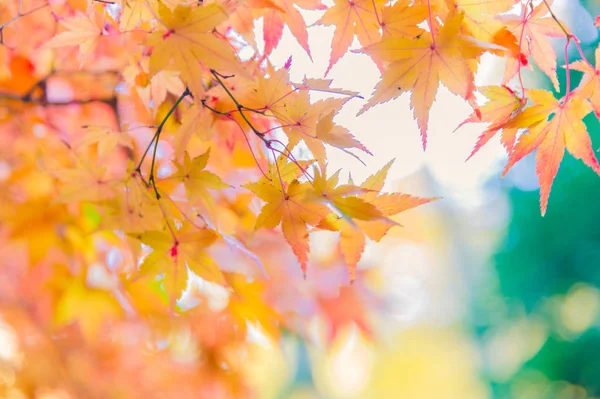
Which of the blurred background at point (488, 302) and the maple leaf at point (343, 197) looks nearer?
the maple leaf at point (343, 197)

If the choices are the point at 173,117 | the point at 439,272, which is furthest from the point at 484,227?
the point at 173,117

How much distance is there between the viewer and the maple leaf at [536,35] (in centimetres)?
56

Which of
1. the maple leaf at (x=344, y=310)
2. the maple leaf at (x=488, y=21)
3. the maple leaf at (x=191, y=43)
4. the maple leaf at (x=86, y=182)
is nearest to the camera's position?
the maple leaf at (x=191, y=43)

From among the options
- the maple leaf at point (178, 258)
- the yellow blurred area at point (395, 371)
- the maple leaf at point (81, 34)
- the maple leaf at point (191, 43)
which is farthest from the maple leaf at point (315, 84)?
the yellow blurred area at point (395, 371)

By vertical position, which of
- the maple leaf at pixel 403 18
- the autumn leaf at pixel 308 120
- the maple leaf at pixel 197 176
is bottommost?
the maple leaf at pixel 197 176

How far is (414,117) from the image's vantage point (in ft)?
1.54

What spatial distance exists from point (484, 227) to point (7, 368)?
4.06m

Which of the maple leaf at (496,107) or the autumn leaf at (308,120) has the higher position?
the maple leaf at (496,107)

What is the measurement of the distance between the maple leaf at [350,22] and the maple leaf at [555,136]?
217 millimetres

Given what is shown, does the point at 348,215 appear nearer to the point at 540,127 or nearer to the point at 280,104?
the point at 280,104

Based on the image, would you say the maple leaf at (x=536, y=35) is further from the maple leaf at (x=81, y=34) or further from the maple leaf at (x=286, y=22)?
the maple leaf at (x=81, y=34)

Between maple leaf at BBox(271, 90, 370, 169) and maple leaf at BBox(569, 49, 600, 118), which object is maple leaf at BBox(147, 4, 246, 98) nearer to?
maple leaf at BBox(271, 90, 370, 169)

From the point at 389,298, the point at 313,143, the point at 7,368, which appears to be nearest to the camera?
the point at 313,143

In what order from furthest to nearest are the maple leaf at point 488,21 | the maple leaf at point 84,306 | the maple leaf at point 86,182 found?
the maple leaf at point 84,306
the maple leaf at point 86,182
the maple leaf at point 488,21
